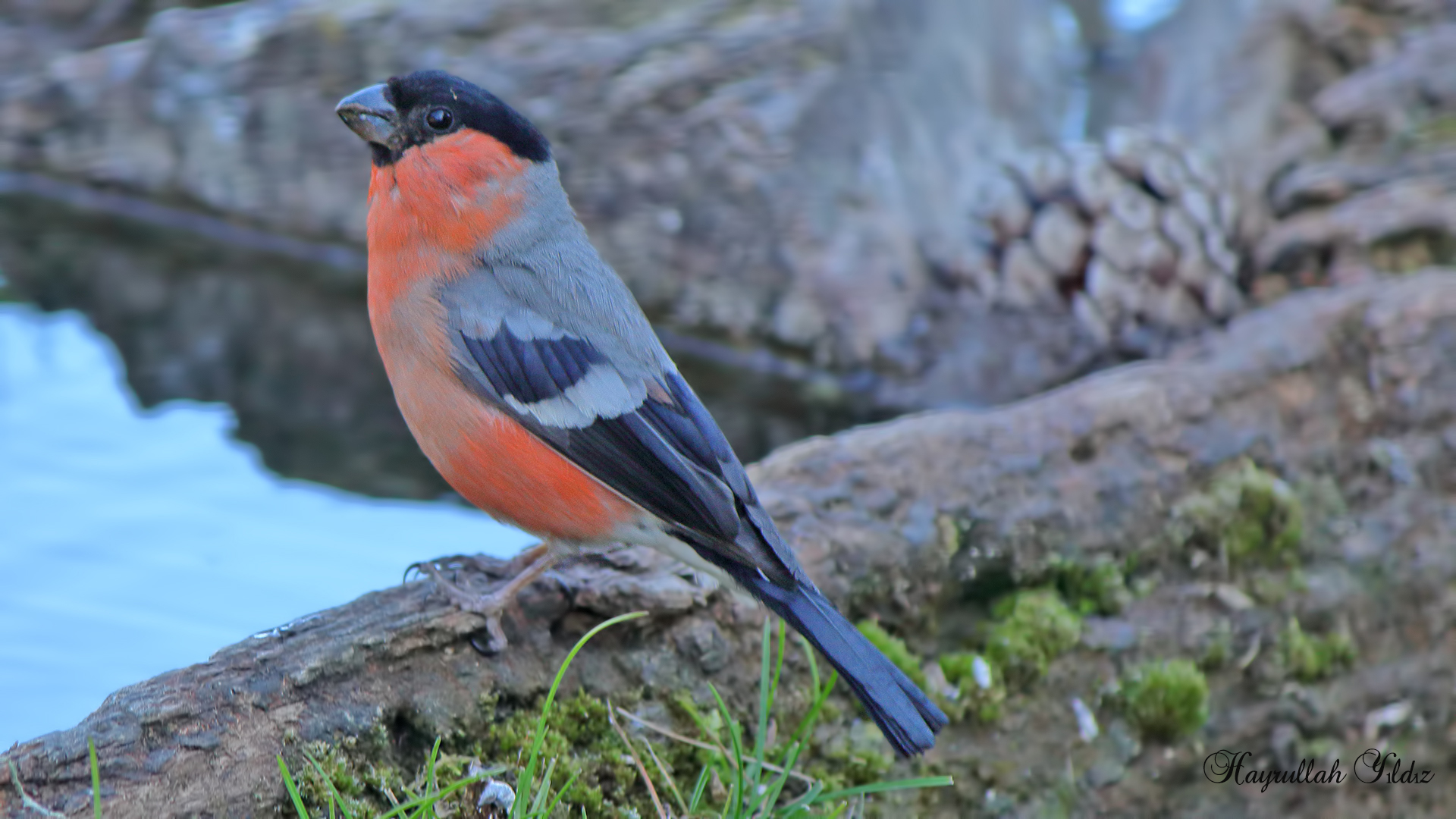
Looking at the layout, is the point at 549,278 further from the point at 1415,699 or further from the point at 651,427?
the point at 1415,699

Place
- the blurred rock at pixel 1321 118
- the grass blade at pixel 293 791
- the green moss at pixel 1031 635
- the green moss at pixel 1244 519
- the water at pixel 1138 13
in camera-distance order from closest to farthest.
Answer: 1. the grass blade at pixel 293 791
2. the green moss at pixel 1031 635
3. the green moss at pixel 1244 519
4. the blurred rock at pixel 1321 118
5. the water at pixel 1138 13

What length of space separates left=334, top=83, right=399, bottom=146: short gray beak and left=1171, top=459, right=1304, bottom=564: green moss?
2136 mm

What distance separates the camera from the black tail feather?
254 cm

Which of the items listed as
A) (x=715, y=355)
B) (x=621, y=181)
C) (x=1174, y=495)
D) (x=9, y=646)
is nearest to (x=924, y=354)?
(x=715, y=355)

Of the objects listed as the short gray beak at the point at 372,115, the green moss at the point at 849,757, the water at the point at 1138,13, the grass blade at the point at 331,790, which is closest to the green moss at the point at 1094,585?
the green moss at the point at 849,757

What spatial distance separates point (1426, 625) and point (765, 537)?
1.90 metres

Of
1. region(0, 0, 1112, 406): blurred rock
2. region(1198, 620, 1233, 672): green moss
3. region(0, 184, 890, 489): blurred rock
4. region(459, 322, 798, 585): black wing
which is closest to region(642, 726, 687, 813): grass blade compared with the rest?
region(459, 322, 798, 585): black wing

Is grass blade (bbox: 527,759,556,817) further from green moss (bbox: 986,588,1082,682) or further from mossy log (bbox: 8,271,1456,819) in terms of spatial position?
green moss (bbox: 986,588,1082,682)

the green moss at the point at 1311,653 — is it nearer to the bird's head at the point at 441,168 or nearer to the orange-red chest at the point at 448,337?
the orange-red chest at the point at 448,337

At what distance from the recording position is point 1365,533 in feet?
11.9

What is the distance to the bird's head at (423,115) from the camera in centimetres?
323

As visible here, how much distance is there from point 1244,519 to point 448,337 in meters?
2.02

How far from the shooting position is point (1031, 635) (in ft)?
10.4

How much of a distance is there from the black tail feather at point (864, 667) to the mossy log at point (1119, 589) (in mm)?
303
